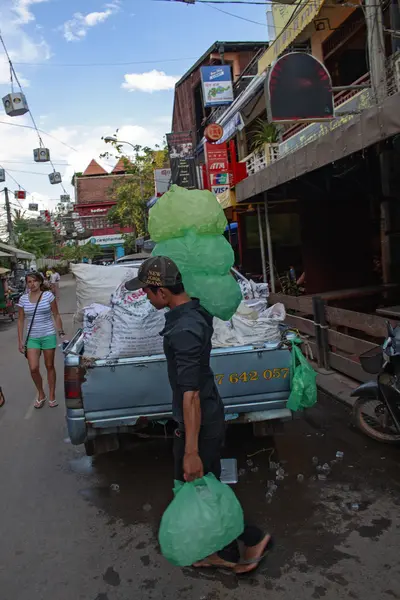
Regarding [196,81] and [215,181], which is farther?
[196,81]

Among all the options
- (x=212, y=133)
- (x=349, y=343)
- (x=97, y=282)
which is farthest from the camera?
(x=212, y=133)

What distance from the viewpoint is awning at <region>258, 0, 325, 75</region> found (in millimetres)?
11005

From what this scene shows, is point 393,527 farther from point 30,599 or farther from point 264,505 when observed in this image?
point 30,599

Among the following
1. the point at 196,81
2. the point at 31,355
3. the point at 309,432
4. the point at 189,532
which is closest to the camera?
the point at 189,532

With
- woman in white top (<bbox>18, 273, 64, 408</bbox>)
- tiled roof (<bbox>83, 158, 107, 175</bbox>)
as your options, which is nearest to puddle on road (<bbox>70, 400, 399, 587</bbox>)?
woman in white top (<bbox>18, 273, 64, 408</bbox>)

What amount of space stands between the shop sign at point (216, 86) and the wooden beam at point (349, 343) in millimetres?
13793

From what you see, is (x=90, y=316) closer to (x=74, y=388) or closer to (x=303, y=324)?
(x=74, y=388)

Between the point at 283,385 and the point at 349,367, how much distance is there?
2.71 meters

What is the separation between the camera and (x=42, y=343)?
6191 mm

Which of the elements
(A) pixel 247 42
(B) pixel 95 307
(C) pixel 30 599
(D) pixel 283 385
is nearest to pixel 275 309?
(D) pixel 283 385

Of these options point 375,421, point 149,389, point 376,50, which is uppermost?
point 376,50

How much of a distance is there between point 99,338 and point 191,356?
2107 mm

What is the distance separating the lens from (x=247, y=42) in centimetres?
2169

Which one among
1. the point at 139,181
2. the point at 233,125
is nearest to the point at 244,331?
the point at 233,125
